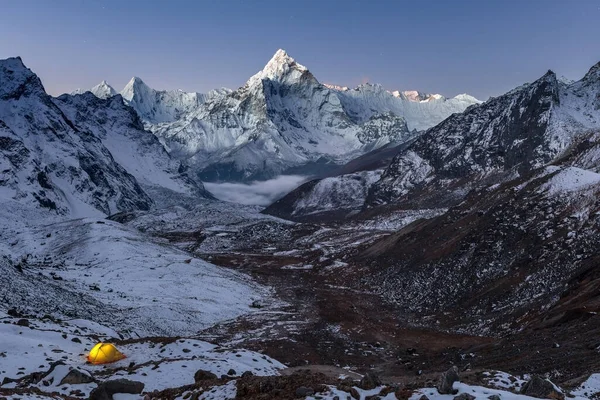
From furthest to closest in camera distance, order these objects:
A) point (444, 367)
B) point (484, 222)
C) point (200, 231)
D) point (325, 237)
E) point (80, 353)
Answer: point (200, 231)
point (325, 237)
point (484, 222)
point (444, 367)
point (80, 353)

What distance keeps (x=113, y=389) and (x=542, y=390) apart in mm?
16952

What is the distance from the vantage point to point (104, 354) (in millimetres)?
29891

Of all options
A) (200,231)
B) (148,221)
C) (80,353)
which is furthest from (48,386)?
(148,221)

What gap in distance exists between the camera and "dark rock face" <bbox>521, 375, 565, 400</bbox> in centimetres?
1761

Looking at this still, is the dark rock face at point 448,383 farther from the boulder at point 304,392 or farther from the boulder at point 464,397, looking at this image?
the boulder at point 304,392

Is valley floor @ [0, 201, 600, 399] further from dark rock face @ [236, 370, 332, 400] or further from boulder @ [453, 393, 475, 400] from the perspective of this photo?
boulder @ [453, 393, 475, 400]

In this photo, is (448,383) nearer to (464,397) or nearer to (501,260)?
(464,397)

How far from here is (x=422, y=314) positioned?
206ft

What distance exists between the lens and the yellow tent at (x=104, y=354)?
29547mm

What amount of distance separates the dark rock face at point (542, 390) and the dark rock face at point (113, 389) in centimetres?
1572

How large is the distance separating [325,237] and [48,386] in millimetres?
128667

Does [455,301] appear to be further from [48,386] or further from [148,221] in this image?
[148,221]

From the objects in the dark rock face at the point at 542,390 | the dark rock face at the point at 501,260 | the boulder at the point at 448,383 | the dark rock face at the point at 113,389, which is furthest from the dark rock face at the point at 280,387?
the dark rock face at the point at 501,260

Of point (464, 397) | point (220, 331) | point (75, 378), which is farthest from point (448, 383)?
point (220, 331)
